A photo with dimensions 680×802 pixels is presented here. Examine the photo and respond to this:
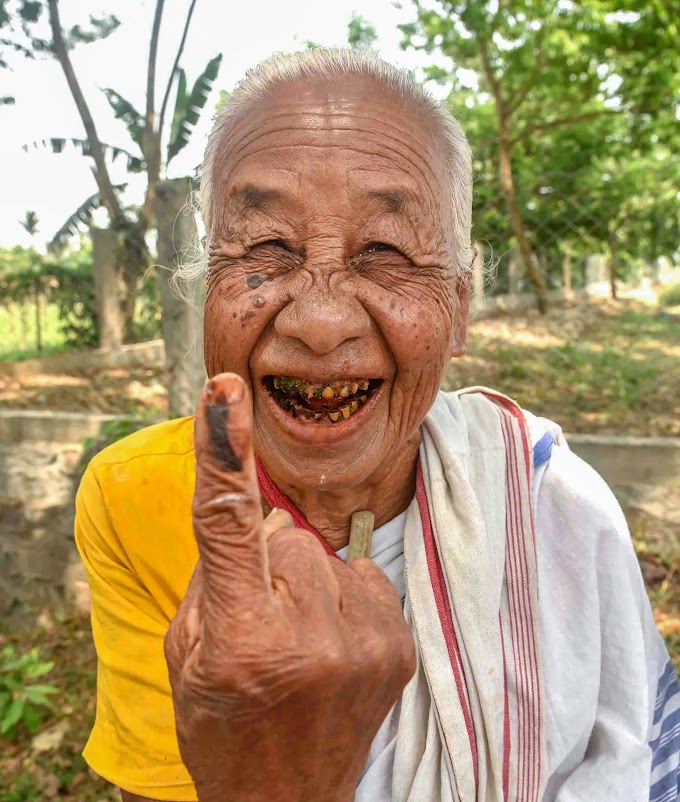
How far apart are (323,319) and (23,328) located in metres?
8.61

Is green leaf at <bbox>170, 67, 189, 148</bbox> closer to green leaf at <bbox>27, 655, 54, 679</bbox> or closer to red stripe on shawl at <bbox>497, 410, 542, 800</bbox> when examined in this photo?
green leaf at <bbox>27, 655, 54, 679</bbox>

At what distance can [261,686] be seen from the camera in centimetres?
80

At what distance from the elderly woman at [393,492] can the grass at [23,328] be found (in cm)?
782

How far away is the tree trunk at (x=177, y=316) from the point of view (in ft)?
10.5

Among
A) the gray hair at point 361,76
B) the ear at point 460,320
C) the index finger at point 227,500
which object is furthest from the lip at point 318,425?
the index finger at point 227,500

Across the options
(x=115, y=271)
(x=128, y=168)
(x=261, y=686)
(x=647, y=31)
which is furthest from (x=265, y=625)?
(x=647, y=31)

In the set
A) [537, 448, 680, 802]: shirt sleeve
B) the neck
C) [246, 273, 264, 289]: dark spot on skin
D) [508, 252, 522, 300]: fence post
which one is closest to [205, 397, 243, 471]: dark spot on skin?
[246, 273, 264, 289]: dark spot on skin

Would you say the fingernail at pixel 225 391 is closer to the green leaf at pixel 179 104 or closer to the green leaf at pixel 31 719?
the green leaf at pixel 31 719

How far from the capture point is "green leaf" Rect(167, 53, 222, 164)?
6.50m

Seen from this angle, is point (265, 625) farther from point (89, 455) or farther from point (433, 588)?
point (89, 455)

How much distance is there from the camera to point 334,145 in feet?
4.21

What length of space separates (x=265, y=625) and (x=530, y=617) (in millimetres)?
873

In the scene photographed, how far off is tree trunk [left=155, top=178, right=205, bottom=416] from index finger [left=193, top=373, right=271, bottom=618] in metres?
2.47

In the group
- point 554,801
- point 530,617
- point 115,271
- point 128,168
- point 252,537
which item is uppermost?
point 128,168
